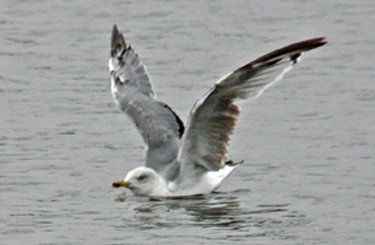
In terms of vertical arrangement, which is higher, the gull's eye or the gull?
the gull

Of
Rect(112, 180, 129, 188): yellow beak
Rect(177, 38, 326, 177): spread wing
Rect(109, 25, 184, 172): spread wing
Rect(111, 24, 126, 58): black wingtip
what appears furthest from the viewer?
Rect(111, 24, 126, 58): black wingtip

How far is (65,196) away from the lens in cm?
1232

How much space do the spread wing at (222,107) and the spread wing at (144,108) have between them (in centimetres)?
49

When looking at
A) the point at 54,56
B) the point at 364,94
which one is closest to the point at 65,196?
the point at 364,94

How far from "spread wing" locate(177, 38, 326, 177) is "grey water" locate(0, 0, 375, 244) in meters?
0.41

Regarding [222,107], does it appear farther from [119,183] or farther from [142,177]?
[119,183]

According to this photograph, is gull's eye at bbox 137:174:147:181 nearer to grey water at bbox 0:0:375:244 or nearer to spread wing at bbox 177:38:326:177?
grey water at bbox 0:0:375:244

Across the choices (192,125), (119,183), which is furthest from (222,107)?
(119,183)

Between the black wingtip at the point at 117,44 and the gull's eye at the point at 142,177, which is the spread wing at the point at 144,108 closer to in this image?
the black wingtip at the point at 117,44

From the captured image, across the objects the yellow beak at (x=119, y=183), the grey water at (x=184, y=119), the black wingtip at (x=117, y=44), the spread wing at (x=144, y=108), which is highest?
the black wingtip at (x=117, y=44)

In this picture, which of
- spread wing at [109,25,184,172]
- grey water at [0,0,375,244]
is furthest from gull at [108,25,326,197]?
grey water at [0,0,375,244]

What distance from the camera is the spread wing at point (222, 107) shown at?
36.6 ft

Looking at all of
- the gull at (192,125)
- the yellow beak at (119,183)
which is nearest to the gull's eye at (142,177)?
the gull at (192,125)

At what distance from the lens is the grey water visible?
11188 mm
